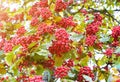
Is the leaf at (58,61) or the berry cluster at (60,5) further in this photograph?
the berry cluster at (60,5)

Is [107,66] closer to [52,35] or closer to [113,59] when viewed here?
[113,59]

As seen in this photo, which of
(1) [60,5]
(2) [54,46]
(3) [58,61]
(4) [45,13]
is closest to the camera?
(2) [54,46]

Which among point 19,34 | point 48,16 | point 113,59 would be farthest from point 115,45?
point 19,34

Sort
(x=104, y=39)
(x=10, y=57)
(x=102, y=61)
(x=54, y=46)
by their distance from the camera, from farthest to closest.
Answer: (x=102, y=61)
(x=104, y=39)
(x=54, y=46)
(x=10, y=57)

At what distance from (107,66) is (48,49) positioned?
3.31 ft

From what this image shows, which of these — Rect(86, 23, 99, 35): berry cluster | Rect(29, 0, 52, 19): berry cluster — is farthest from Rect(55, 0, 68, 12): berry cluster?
Rect(86, 23, 99, 35): berry cluster

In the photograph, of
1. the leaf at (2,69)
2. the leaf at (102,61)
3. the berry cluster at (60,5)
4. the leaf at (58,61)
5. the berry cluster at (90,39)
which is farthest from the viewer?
the leaf at (102,61)

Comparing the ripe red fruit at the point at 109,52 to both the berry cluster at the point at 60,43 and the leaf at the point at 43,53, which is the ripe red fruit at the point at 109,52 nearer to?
the berry cluster at the point at 60,43

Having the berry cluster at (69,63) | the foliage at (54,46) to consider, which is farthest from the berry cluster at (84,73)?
the berry cluster at (69,63)

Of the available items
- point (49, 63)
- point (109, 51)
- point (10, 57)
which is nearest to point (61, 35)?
point (49, 63)

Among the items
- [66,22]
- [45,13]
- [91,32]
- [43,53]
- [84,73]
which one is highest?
[45,13]

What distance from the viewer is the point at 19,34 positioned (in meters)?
2.93

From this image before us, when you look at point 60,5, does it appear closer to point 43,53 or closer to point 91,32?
point 91,32

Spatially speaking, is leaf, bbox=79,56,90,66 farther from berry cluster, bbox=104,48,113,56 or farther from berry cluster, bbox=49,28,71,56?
berry cluster, bbox=49,28,71,56
